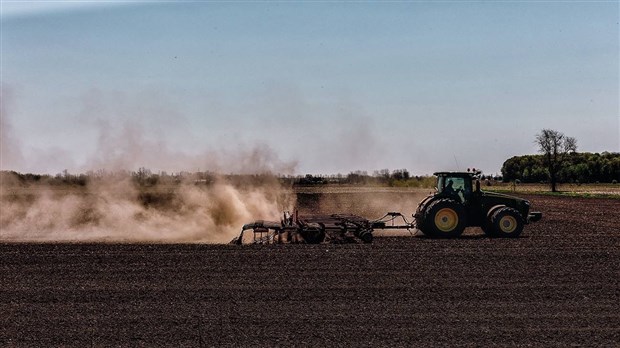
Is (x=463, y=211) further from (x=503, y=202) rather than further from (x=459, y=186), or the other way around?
(x=503, y=202)

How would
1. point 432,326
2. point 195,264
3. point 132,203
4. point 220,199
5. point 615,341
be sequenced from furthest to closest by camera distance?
1. point 132,203
2. point 220,199
3. point 195,264
4. point 432,326
5. point 615,341

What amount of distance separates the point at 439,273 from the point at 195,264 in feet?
22.1

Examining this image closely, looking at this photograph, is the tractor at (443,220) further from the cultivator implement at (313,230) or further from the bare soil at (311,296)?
the bare soil at (311,296)

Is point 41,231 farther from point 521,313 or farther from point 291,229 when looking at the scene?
point 521,313

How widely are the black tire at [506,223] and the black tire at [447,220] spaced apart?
3.92ft

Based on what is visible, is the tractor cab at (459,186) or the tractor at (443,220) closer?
the tractor at (443,220)

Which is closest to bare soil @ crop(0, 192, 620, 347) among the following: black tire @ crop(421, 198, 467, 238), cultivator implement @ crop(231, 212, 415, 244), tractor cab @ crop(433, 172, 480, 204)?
cultivator implement @ crop(231, 212, 415, 244)

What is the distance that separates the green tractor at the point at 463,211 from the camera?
2392 cm

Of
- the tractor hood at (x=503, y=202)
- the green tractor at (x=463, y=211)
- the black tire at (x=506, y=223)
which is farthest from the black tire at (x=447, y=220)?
the tractor hood at (x=503, y=202)

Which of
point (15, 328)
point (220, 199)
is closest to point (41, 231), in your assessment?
point (220, 199)

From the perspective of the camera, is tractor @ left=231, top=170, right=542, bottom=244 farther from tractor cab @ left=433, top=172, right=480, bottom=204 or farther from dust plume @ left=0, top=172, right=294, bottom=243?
dust plume @ left=0, top=172, right=294, bottom=243

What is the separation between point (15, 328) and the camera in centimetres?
1120

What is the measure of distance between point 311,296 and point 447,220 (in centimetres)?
1183

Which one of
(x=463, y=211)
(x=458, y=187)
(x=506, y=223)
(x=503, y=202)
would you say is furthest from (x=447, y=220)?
(x=503, y=202)
